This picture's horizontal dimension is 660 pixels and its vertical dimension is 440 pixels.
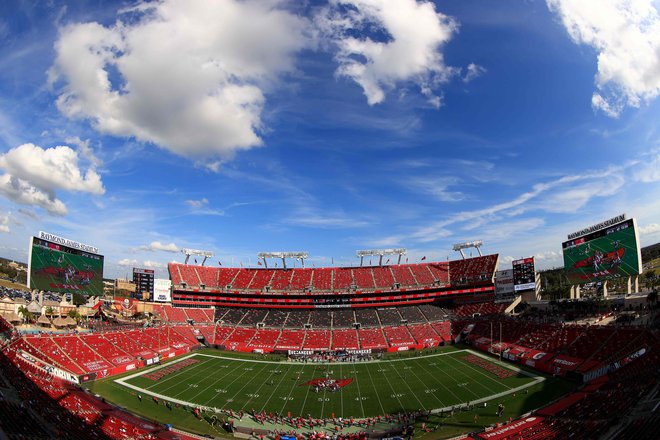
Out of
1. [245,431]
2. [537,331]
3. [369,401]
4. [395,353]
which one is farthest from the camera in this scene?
[395,353]

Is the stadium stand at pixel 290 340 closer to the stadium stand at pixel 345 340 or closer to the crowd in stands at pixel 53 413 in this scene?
the stadium stand at pixel 345 340

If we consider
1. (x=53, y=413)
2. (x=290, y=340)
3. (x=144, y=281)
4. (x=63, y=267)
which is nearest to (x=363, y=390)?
(x=290, y=340)

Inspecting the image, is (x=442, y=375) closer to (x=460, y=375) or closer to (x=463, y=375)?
(x=460, y=375)

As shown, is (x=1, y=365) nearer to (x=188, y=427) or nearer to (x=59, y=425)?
(x=59, y=425)

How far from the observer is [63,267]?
58156 millimetres

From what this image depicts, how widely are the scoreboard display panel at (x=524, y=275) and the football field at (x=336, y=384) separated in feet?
82.3

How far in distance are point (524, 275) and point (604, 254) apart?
2368cm

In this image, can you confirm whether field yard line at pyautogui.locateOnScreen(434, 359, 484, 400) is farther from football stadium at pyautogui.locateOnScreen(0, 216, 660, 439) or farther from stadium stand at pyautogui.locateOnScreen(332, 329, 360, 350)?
stadium stand at pyautogui.locateOnScreen(332, 329, 360, 350)

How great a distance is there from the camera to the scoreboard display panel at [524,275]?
72.5 metres

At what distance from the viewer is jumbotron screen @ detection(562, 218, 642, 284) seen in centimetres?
4697

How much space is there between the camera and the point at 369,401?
38156mm

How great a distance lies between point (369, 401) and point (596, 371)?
25153mm

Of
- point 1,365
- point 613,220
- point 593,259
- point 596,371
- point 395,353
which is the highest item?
point 613,220

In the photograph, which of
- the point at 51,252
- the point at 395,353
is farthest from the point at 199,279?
the point at 395,353
